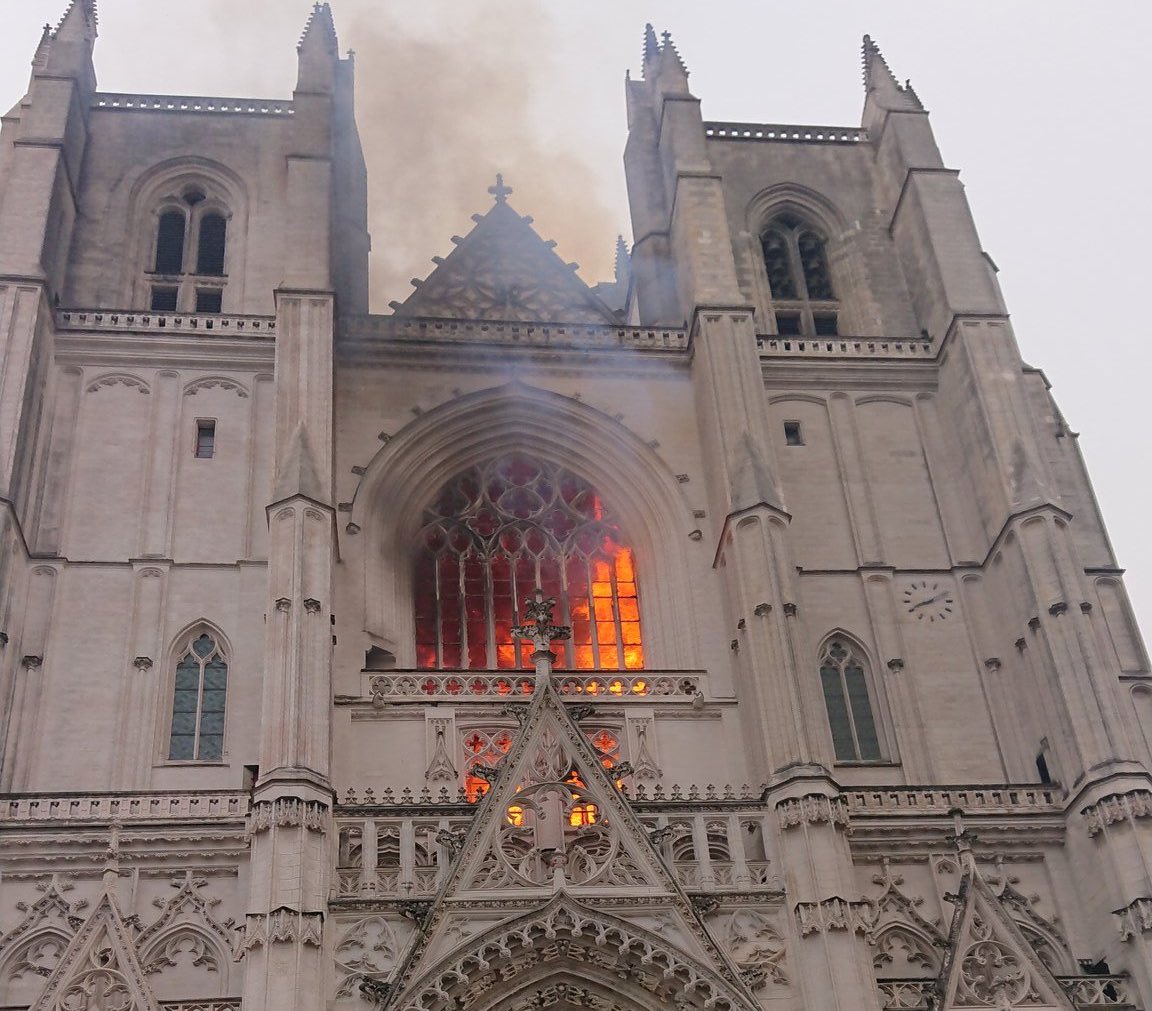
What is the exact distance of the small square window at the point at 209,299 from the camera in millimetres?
26719

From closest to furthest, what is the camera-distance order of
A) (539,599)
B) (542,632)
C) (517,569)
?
(542,632) → (539,599) → (517,569)

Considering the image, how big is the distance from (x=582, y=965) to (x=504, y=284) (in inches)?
533

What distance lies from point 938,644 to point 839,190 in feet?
34.3

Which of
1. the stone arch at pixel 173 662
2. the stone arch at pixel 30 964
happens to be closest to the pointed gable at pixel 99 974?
the stone arch at pixel 30 964

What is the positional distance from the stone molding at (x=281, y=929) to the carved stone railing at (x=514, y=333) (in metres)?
10.7

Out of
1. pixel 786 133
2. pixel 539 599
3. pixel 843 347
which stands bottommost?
pixel 539 599

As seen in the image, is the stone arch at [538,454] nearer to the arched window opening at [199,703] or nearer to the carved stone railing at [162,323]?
the arched window opening at [199,703]

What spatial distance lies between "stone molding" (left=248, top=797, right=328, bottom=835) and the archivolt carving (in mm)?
8611

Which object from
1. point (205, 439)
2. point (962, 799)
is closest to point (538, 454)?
point (205, 439)

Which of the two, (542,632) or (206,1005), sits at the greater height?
(542,632)

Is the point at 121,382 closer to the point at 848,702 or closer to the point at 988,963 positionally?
the point at 848,702

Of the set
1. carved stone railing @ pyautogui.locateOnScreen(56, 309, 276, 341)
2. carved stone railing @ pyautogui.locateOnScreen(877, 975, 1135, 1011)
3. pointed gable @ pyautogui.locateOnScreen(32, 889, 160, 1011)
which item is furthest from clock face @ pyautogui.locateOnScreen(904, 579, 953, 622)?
pointed gable @ pyautogui.locateOnScreen(32, 889, 160, 1011)

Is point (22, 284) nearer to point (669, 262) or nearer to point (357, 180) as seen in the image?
point (357, 180)

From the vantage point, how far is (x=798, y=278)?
28906 mm
